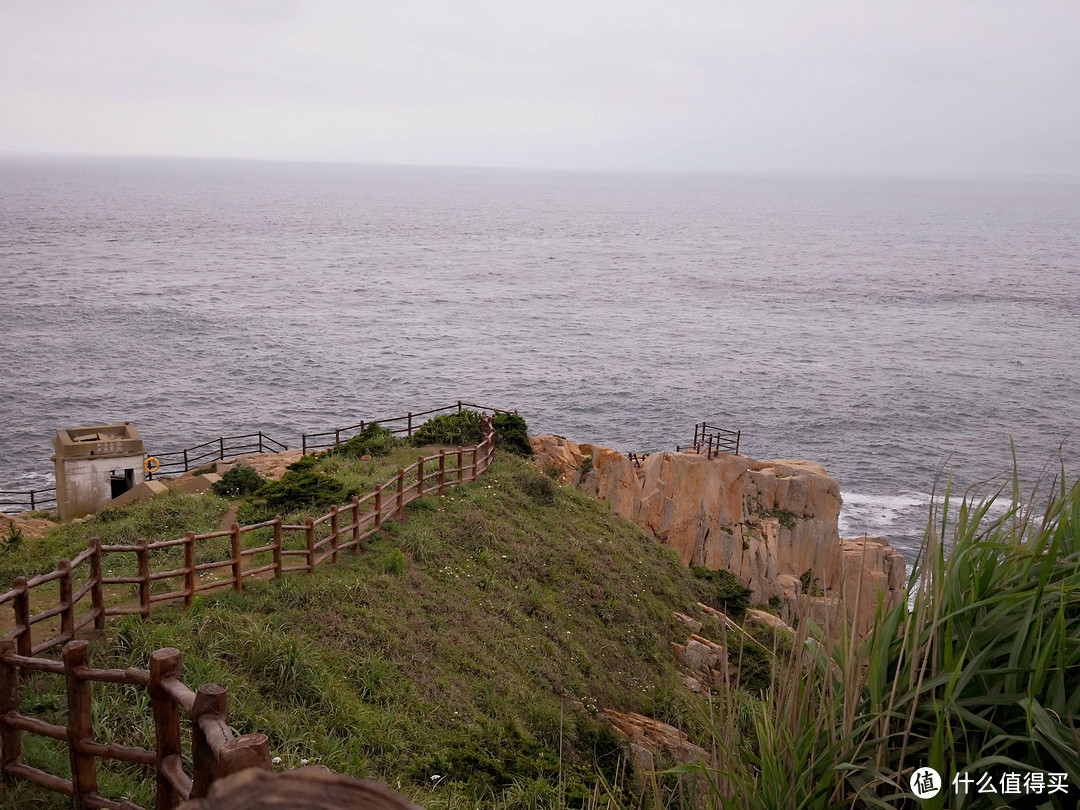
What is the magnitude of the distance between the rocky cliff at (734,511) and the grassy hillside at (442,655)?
9712 mm

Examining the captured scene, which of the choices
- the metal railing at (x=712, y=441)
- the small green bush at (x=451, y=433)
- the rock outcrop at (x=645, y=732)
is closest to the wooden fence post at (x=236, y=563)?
the rock outcrop at (x=645, y=732)

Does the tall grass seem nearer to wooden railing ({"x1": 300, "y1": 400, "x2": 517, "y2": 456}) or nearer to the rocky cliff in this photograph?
wooden railing ({"x1": 300, "y1": 400, "x2": 517, "y2": 456})

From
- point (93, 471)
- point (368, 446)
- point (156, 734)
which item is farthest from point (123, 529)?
point (156, 734)

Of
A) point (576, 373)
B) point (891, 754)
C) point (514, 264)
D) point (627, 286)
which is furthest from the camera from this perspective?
point (514, 264)

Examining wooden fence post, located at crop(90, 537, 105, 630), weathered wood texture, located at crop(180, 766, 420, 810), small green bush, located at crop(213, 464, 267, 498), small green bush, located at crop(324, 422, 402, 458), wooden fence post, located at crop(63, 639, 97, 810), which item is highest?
weathered wood texture, located at crop(180, 766, 420, 810)

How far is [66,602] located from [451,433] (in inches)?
688

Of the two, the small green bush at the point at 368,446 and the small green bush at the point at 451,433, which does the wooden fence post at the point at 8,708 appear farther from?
the small green bush at the point at 451,433

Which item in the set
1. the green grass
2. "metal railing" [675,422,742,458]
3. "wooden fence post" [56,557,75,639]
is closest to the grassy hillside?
the green grass

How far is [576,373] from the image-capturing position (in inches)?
2749

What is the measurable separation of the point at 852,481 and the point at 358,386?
33.9 m

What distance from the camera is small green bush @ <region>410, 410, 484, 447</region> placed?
28625 millimetres

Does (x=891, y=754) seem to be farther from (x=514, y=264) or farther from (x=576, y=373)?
(x=514, y=264)

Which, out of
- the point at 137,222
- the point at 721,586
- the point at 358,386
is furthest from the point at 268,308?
the point at 137,222

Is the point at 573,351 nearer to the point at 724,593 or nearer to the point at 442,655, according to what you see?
the point at 724,593
